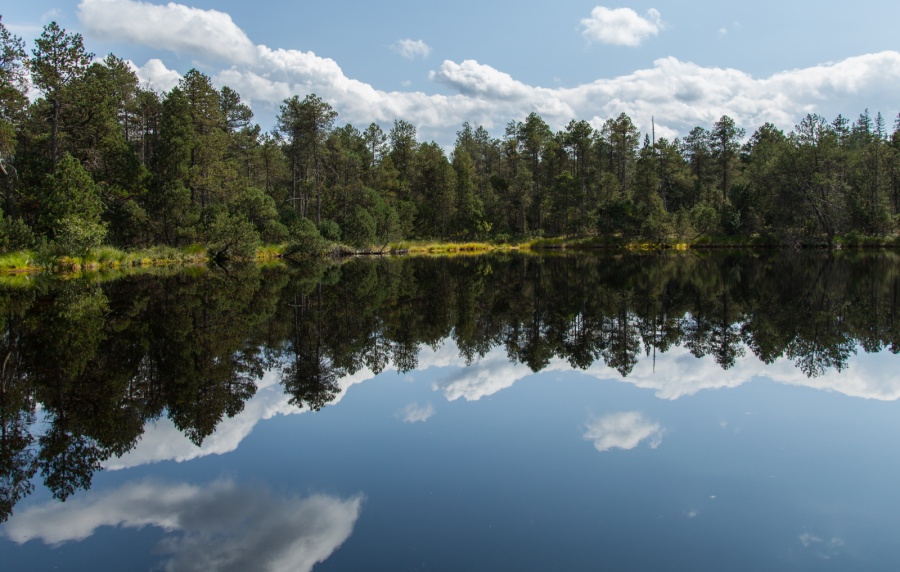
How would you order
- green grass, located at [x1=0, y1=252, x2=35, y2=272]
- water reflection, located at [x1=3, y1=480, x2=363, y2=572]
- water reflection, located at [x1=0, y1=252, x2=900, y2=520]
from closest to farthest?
water reflection, located at [x1=3, y1=480, x2=363, y2=572] → water reflection, located at [x1=0, y1=252, x2=900, y2=520] → green grass, located at [x1=0, y1=252, x2=35, y2=272]

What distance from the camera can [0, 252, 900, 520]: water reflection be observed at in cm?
754

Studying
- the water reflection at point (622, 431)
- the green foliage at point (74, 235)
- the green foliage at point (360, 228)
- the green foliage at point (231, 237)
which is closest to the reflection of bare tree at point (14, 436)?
the water reflection at point (622, 431)

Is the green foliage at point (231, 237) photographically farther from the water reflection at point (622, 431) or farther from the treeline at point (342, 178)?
the water reflection at point (622, 431)

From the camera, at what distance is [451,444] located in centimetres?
705

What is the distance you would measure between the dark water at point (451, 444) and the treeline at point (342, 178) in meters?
25.6

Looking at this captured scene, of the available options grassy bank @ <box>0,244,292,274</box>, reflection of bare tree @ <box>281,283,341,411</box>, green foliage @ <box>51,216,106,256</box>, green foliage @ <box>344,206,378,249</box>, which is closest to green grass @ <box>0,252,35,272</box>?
grassy bank @ <box>0,244,292,274</box>

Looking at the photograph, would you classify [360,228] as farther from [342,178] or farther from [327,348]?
[327,348]

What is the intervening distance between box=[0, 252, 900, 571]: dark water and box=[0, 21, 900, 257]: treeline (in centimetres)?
2564

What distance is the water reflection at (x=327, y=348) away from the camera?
7.54m

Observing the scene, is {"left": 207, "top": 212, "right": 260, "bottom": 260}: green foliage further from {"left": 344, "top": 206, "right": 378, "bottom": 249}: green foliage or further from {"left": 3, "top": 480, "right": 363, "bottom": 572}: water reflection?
{"left": 3, "top": 480, "right": 363, "bottom": 572}: water reflection

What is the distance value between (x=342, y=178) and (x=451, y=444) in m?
53.6

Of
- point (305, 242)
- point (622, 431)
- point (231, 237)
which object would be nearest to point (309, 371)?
point (622, 431)

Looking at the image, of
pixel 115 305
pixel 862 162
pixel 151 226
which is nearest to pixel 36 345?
Result: pixel 115 305

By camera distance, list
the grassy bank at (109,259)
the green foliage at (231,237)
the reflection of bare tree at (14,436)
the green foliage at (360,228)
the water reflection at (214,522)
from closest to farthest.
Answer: the water reflection at (214,522)
the reflection of bare tree at (14,436)
the grassy bank at (109,259)
the green foliage at (231,237)
the green foliage at (360,228)
